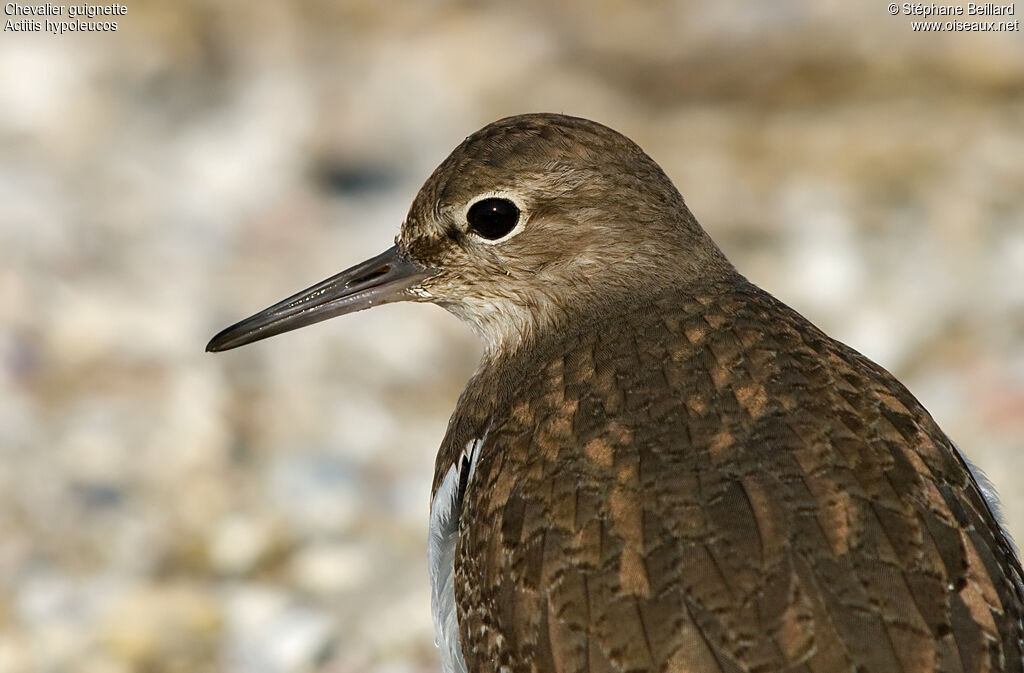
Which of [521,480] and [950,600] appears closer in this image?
[950,600]

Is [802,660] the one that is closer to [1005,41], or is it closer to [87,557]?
[87,557]

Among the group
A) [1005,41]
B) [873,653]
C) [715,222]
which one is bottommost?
[873,653]

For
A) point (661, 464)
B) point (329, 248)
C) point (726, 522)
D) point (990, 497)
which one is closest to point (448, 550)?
point (661, 464)

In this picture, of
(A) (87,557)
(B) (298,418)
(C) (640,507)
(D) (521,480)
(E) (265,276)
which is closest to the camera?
(C) (640,507)

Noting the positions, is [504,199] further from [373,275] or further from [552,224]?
[373,275]

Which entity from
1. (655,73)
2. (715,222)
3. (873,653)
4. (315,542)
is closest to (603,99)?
(655,73)

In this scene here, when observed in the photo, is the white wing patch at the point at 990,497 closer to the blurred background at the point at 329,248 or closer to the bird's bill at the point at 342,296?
the bird's bill at the point at 342,296

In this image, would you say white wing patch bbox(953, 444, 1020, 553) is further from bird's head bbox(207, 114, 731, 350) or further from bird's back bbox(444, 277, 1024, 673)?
bird's head bbox(207, 114, 731, 350)
